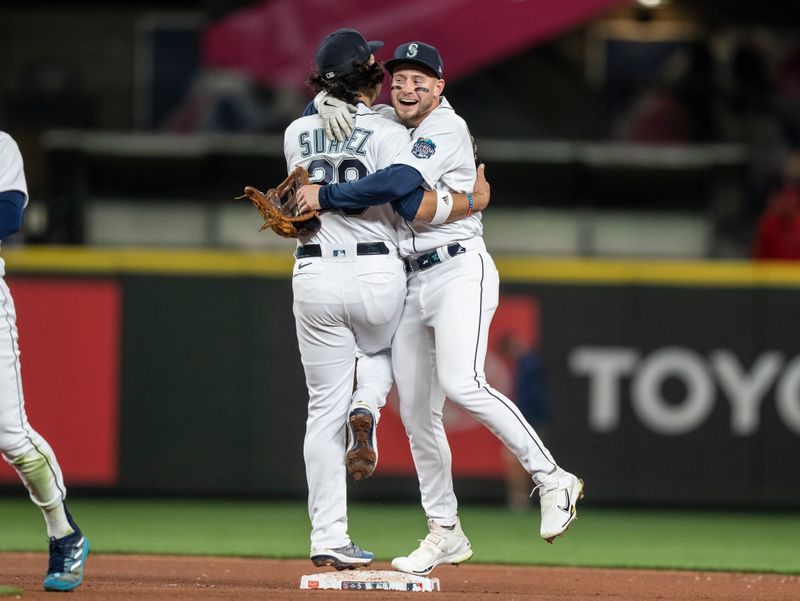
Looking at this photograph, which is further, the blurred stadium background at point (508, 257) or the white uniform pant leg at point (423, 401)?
the blurred stadium background at point (508, 257)

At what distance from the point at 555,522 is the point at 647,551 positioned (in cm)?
312

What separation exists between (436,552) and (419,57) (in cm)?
195

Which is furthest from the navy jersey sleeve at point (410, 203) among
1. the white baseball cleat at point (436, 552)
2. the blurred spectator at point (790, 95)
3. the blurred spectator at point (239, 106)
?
the blurred spectator at point (790, 95)

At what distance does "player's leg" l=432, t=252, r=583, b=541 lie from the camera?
5.58m

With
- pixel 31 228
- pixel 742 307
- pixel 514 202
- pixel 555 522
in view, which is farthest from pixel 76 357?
pixel 555 522

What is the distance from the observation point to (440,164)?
18.2 feet

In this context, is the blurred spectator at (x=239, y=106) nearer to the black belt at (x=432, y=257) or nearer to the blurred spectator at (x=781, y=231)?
the blurred spectator at (x=781, y=231)

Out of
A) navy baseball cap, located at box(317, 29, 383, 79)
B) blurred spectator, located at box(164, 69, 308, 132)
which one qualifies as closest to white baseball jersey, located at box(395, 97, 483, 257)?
navy baseball cap, located at box(317, 29, 383, 79)

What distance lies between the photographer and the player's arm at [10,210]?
5121mm

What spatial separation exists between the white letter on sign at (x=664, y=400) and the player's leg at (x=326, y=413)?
5680 millimetres

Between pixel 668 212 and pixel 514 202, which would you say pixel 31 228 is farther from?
pixel 668 212

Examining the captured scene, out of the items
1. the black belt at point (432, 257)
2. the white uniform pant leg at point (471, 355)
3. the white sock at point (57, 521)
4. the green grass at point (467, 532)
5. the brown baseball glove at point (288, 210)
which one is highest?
the brown baseball glove at point (288, 210)

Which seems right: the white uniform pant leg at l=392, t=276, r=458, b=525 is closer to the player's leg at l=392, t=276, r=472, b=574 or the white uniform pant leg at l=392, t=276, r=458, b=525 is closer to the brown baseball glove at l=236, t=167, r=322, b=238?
the player's leg at l=392, t=276, r=472, b=574

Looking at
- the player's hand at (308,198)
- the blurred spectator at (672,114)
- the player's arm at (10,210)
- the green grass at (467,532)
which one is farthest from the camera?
the blurred spectator at (672,114)
